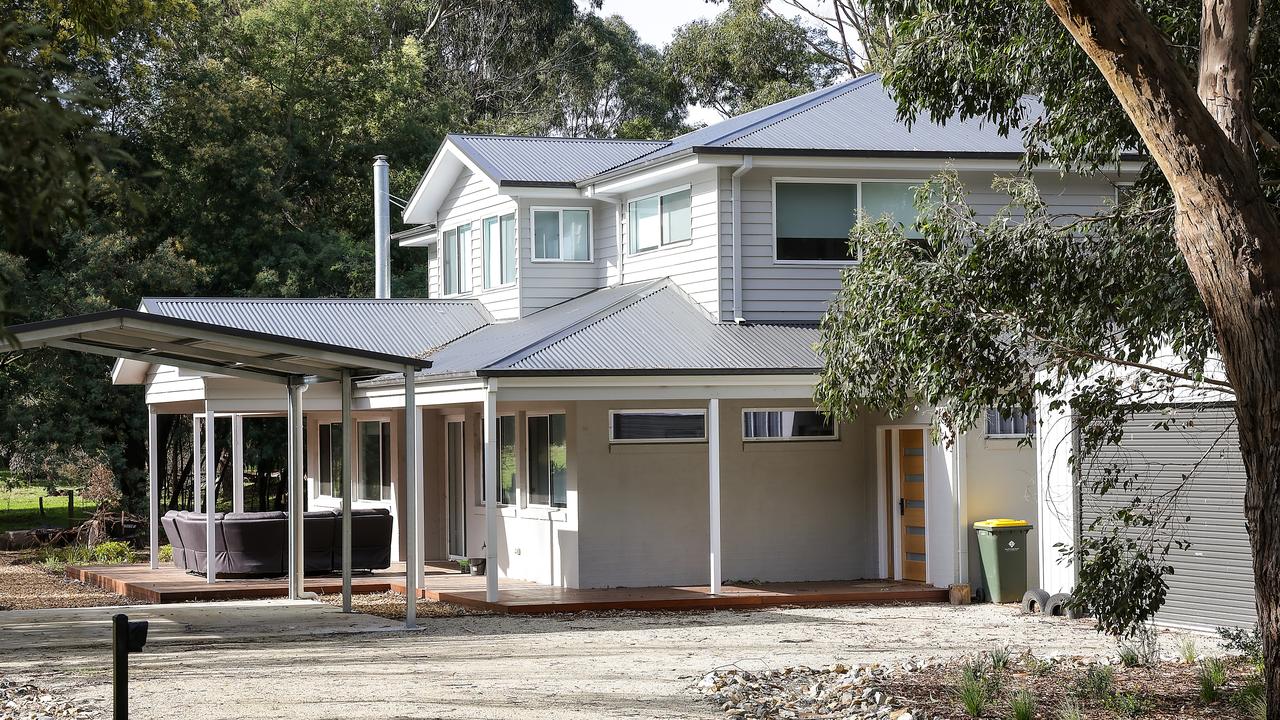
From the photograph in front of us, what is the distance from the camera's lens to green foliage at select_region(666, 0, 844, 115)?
4219 cm

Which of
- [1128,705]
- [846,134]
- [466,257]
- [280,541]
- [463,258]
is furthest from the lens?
[463,258]

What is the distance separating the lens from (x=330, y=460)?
26.5m

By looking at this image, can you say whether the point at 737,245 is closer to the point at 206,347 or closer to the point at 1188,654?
the point at 206,347

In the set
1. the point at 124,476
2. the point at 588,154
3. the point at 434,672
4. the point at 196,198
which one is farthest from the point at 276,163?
the point at 434,672

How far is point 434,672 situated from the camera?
12.6 m

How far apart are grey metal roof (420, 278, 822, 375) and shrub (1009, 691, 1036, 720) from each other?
712 centimetres

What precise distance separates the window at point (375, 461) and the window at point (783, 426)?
679cm

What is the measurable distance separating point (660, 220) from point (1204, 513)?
935 centimetres

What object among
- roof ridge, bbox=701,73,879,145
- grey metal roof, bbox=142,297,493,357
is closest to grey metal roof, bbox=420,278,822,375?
grey metal roof, bbox=142,297,493,357

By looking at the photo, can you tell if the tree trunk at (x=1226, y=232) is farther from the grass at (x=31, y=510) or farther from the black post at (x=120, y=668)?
the grass at (x=31, y=510)

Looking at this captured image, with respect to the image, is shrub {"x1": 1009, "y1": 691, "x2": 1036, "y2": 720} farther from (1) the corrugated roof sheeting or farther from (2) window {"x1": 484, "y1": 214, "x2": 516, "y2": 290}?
(2) window {"x1": 484, "y1": 214, "x2": 516, "y2": 290}

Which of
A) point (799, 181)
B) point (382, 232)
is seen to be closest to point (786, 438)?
point (799, 181)

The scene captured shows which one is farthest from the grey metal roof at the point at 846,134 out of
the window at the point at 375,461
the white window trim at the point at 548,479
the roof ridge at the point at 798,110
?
the window at the point at 375,461

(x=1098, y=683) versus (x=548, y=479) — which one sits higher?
(x=548, y=479)
